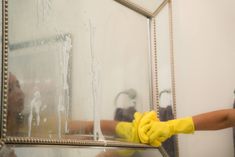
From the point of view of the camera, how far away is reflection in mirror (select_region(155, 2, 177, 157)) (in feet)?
3.76

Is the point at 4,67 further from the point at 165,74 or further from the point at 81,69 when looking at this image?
the point at 165,74

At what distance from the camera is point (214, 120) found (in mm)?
1073

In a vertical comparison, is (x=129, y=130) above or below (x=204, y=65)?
below

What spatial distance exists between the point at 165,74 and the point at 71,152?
20.6 inches

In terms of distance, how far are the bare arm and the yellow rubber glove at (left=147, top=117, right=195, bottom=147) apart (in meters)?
0.03

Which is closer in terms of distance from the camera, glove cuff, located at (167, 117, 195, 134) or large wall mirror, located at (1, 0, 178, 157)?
large wall mirror, located at (1, 0, 178, 157)

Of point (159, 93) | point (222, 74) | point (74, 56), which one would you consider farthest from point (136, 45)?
point (222, 74)

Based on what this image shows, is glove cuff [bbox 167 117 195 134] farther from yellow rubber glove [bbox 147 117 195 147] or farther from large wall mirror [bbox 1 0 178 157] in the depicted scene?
large wall mirror [bbox 1 0 178 157]

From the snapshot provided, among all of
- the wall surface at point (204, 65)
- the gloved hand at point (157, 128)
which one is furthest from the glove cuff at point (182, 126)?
the wall surface at point (204, 65)

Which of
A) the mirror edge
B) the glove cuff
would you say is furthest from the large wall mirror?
the glove cuff

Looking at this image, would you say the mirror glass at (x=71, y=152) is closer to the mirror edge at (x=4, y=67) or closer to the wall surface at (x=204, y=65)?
the mirror edge at (x=4, y=67)

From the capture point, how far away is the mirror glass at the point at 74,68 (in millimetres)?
684

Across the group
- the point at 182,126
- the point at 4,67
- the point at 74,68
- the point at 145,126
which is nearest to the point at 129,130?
the point at 145,126

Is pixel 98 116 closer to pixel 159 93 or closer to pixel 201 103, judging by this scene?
pixel 159 93
